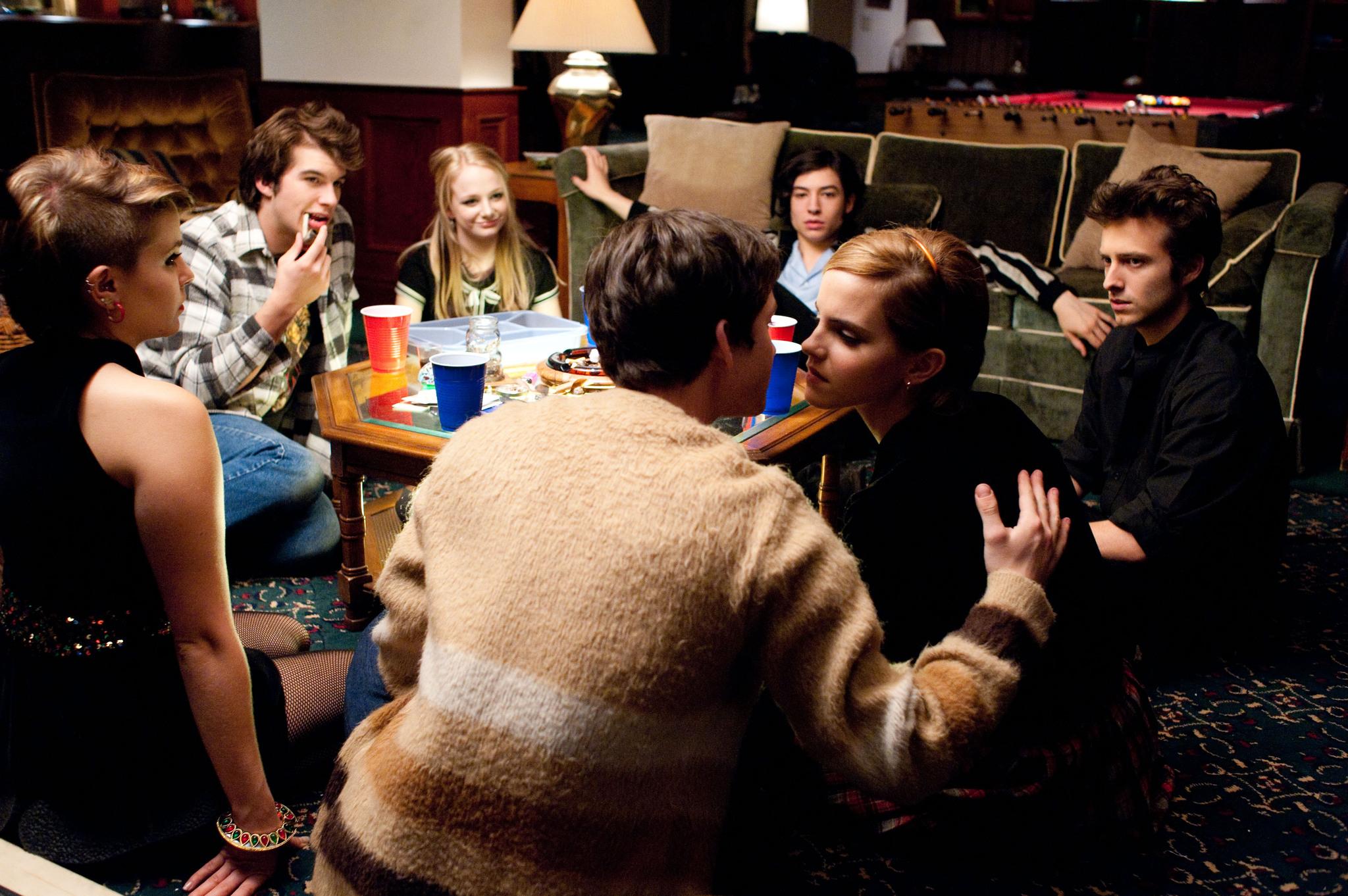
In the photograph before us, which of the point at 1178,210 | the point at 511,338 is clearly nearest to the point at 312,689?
the point at 511,338

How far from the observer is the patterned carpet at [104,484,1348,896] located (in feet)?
5.21

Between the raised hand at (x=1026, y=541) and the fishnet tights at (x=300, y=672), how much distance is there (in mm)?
1093

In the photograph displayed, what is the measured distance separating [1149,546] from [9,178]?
76.3 inches

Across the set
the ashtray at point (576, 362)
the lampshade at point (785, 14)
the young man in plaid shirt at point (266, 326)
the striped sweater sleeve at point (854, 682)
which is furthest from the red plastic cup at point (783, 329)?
the lampshade at point (785, 14)

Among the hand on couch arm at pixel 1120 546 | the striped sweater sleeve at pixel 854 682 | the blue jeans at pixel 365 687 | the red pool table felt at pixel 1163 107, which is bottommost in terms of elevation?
the blue jeans at pixel 365 687

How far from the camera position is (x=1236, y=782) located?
73.2 inches

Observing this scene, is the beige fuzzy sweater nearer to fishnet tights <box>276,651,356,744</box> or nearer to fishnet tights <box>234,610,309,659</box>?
fishnet tights <box>276,651,356,744</box>

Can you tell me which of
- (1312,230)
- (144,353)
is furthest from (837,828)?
(1312,230)

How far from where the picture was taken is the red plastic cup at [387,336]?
227cm

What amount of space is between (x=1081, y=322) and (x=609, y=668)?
285cm

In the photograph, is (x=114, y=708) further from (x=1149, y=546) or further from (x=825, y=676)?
(x=1149, y=546)

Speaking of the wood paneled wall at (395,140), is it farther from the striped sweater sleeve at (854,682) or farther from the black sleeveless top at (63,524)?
the striped sweater sleeve at (854,682)

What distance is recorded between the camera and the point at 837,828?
4.99 feet

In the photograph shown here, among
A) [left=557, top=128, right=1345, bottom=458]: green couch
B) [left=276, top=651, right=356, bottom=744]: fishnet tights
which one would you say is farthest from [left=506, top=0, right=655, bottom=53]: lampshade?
[left=276, top=651, right=356, bottom=744]: fishnet tights
